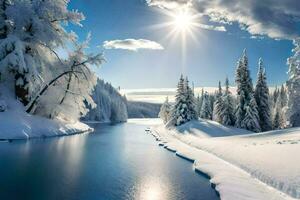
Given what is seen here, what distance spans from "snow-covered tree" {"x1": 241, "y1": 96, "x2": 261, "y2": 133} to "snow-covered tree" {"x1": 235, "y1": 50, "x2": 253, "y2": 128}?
84 cm

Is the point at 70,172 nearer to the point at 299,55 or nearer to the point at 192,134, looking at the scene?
the point at 192,134

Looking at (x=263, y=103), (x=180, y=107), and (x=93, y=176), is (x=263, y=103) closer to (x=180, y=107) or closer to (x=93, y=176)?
(x=180, y=107)

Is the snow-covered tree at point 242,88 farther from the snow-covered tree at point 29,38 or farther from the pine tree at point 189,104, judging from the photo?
the snow-covered tree at point 29,38

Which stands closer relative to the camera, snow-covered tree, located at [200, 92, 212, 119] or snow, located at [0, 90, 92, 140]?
snow, located at [0, 90, 92, 140]

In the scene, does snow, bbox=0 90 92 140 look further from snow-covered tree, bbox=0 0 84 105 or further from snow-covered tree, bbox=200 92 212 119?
snow-covered tree, bbox=200 92 212 119

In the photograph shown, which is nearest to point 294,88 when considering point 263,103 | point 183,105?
point 263,103

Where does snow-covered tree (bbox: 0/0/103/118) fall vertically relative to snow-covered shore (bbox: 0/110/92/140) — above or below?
above

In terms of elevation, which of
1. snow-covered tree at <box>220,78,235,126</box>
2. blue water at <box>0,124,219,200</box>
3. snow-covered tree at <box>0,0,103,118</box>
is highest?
snow-covered tree at <box>0,0,103,118</box>

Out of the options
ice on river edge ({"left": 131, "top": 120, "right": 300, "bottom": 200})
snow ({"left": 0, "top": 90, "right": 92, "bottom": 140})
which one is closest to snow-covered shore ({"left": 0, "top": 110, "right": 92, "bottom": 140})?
snow ({"left": 0, "top": 90, "right": 92, "bottom": 140})

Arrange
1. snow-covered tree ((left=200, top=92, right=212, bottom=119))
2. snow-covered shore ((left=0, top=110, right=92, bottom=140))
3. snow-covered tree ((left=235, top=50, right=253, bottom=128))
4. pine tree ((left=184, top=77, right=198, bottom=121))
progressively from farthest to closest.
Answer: snow-covered tree ((left=200, top=92, right=212, bottom=119)) → pine tree ((left=184, top=77, right=198, bottom=121)) → snow-covered tree ((left=235, top=50, right=253, bottom=128)) → snow-covered shore ((left=0, top=110, right=92, bottom=140))

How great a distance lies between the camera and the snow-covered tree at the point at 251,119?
5590 cm

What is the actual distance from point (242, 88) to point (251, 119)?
19.4ft

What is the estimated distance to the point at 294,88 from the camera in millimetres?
45281

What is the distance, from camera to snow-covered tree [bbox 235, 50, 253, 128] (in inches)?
2281
